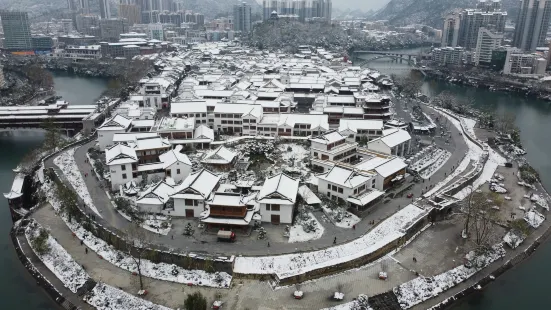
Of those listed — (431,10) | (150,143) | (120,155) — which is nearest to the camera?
(120,155)

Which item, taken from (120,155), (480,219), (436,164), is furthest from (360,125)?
(120,155)

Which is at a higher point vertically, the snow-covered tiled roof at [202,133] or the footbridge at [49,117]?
the snow-covered tiled roof at [202,133]

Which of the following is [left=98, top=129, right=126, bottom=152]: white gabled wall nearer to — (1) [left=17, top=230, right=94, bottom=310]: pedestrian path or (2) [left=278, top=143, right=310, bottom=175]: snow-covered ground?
(1) [left=17, top=230, right=94, bottom=310]: pedestrian path

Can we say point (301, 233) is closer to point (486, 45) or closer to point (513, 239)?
point (513, 239)

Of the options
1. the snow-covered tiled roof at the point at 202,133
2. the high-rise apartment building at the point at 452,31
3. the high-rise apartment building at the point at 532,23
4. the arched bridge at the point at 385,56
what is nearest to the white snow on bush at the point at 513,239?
the snow-covered tiled roof at the point at 202,133

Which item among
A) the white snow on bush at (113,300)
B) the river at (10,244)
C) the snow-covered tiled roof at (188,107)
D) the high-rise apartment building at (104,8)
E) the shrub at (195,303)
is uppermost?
the high-rise apartment building at (104,8)

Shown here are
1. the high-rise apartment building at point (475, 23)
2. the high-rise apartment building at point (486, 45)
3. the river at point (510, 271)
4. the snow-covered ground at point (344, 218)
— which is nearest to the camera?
the river at point (510, 271)

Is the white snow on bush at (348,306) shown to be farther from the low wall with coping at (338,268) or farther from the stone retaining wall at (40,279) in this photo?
the stone retaining wall at (40,279)

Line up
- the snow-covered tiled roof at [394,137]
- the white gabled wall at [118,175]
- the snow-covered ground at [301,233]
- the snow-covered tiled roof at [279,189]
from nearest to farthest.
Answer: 1. the snow-covered ground at [301,233]
2. the snow-covered tiled roof at [279,189]
3. the white gabled wall at [118,175]
4. the snow-covered tiled roof at [394,137]
